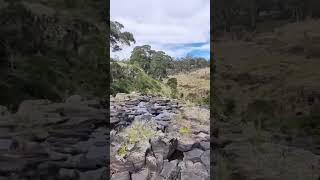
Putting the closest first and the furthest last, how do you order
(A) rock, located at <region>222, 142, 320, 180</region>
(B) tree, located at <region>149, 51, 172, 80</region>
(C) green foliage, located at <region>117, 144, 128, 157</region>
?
(A) rock, located at <region>222, 142, 320, 180</region> < (C) green foliage, located at <region>117, 144, 128, 157</region> < (B) tree, located at <region>149, 51, 172, 80</region>

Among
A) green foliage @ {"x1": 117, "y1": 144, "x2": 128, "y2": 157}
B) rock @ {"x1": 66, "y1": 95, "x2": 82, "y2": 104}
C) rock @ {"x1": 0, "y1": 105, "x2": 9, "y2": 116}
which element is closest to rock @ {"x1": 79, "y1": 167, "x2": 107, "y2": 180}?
green foliage @ {"x1": 117, "y1": 144, "x2": 128, "y2": 157}

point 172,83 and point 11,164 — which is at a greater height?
point 172,83

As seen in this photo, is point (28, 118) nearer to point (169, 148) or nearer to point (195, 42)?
point (169, 148)

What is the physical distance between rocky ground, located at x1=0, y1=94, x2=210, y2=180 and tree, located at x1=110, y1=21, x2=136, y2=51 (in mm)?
381

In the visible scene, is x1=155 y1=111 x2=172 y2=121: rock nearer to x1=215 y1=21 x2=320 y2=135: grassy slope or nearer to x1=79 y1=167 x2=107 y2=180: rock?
x1=215 y1=21 x2=320 y2=135: grassy slope

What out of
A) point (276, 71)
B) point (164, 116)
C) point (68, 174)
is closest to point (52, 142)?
point (68, 174)

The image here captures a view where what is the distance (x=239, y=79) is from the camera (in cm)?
327

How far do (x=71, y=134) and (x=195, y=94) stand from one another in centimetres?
95

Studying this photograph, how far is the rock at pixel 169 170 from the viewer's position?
3.25 meters

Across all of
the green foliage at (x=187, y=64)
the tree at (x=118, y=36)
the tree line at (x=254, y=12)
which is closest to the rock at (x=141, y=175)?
the green foliage at (x=187, y=64)

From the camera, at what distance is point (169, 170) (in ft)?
10.7

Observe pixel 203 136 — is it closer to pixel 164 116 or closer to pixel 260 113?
pixel 164 116

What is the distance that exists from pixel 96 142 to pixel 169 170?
561mm

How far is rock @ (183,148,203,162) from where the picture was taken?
325cm
